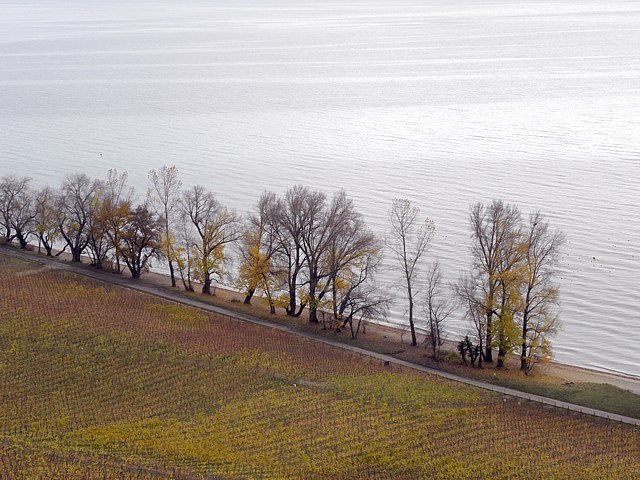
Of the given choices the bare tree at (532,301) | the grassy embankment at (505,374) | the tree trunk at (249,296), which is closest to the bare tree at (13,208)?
the grassy embankment at (505,374)

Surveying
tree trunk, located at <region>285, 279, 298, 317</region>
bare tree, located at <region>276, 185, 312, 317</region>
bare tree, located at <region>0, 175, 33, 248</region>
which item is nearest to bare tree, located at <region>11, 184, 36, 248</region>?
bare tree, located at <region>0, 175, 33, 248</region>

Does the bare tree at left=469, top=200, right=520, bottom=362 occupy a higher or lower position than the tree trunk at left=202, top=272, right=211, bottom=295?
higher

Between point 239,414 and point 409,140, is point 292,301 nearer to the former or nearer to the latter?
point 239,414

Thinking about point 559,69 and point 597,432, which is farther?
point 559,69

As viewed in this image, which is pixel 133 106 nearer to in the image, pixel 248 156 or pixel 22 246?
pixel 248 156

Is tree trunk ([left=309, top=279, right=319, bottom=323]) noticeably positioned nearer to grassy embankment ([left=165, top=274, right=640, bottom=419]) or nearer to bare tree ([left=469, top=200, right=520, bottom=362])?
grassy embankment ([left=165, top=274, right=640, bottom=419])

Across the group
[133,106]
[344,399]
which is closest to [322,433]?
[344,399]
